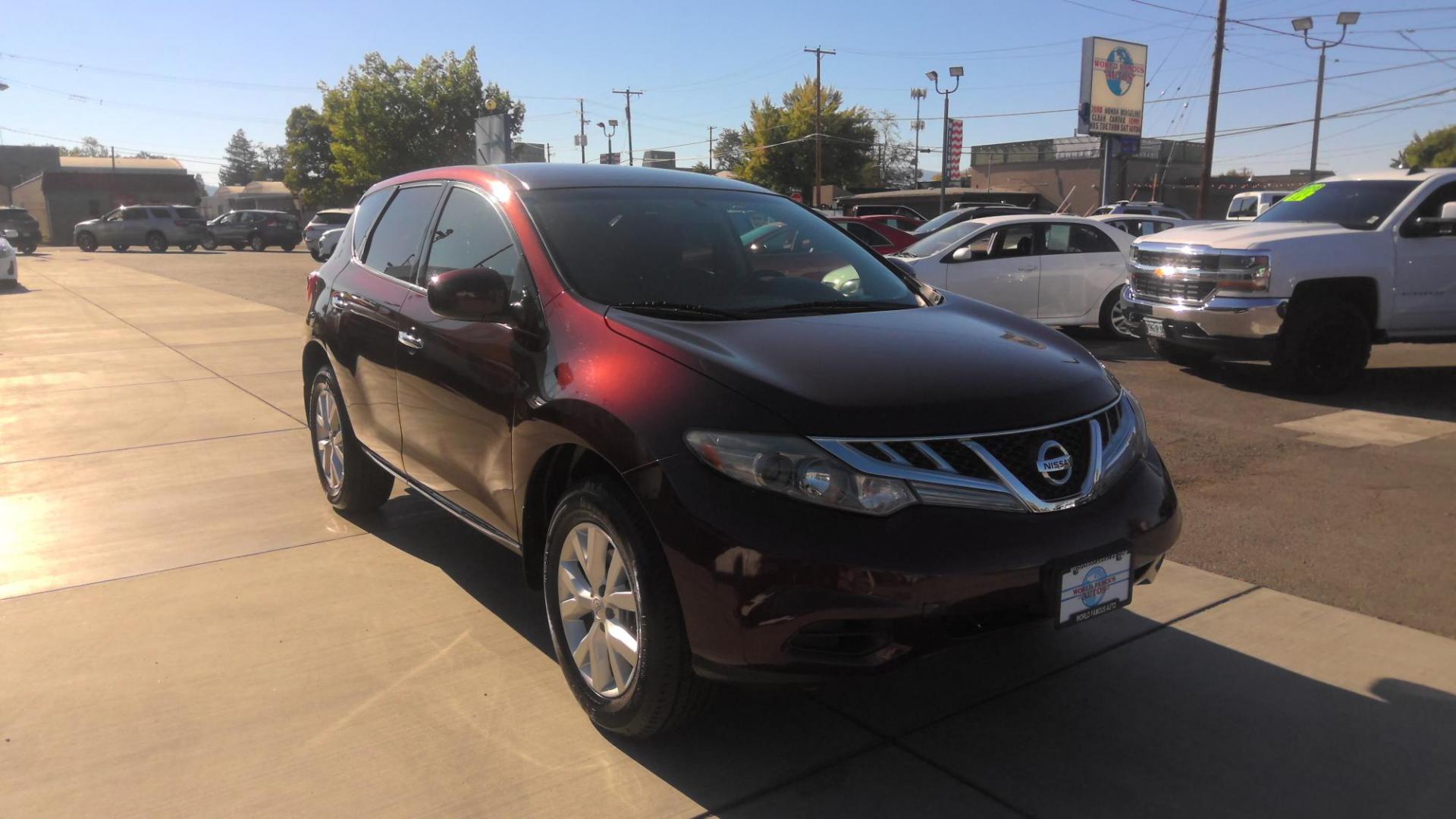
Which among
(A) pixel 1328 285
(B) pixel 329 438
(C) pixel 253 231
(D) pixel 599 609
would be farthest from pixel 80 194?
(D) pixel 599 609

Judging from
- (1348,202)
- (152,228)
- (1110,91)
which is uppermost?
(1110,91)

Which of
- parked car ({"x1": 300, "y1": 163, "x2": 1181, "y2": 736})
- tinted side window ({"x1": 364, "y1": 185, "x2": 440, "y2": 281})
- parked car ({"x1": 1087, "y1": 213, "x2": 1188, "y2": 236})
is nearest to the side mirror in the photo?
parked car ({"x1": 300, "y1": 163, "x2": 1181, "y2": 736})

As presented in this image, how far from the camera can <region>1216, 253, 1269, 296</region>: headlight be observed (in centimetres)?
841

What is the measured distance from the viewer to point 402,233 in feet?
15.4

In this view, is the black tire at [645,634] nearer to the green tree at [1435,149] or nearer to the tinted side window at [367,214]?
the tinted side window at [367,214]

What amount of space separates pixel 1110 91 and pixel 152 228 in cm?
3676

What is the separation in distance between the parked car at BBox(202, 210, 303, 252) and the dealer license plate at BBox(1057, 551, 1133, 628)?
1719 inches

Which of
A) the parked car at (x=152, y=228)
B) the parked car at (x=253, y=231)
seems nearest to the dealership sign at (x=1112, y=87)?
the parked car at (x=253, y=231)

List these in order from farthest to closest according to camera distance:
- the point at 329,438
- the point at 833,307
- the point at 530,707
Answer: the point at 329,438
the point at 833,307
the point at 530,707

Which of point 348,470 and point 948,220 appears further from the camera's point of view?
point 948,220

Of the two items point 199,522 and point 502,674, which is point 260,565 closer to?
point 199,522

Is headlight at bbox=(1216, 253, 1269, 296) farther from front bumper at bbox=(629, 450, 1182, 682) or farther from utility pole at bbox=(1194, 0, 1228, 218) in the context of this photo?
utility pole at bbox=(1194, 0, 1228, 218)

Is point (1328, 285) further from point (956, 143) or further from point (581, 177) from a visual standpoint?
point (956, 143)

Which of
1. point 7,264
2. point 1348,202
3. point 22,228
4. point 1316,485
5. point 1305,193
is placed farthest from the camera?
point 22,228
